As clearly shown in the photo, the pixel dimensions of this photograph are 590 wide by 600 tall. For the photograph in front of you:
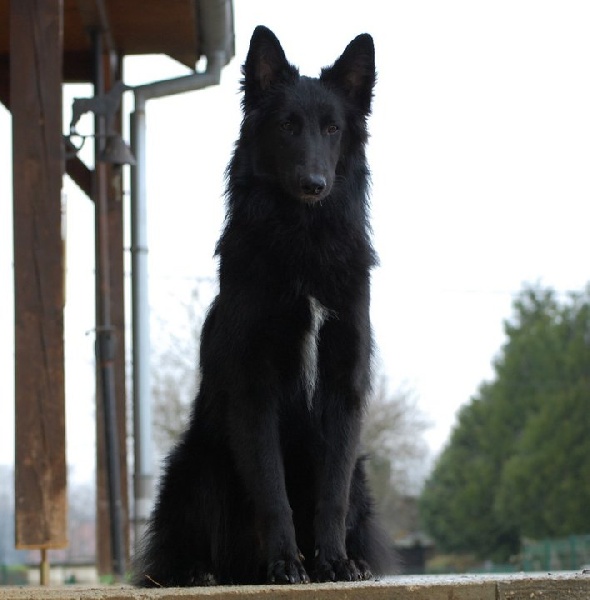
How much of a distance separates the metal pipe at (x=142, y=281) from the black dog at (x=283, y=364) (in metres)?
5.92

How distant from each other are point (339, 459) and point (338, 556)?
33cm

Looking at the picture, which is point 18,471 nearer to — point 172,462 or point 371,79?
point 172,462

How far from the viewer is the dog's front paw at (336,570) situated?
12.9 feet

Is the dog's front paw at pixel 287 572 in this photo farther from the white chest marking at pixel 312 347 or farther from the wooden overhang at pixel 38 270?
the wooden overhang at pixel 38 270

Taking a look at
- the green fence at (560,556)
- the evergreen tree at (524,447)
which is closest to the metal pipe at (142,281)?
the green fence at (560,556)

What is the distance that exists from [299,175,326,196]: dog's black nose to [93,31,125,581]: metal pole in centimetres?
602

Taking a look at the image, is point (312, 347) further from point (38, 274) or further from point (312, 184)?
point (38, 274)

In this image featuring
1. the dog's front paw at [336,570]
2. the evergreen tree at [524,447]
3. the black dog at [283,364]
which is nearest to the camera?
the dog's front paw at [336,570]

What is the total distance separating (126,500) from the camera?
36.3ft

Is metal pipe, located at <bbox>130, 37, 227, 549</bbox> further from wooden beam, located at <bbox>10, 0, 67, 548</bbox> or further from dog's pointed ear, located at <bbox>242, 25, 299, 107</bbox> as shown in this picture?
→ dog's pointed ear, located at <bbox>242, 25, 299, 107</bbox>

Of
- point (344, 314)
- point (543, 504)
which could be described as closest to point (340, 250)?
point (344, 314)

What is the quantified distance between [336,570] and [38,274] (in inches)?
123

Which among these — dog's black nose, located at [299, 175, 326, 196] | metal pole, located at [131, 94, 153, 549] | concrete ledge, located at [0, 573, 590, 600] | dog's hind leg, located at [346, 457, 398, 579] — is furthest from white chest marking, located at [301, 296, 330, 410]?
metal pole, located at [131, 94, 153, 549]

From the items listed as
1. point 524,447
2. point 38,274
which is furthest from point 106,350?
point 524,447
